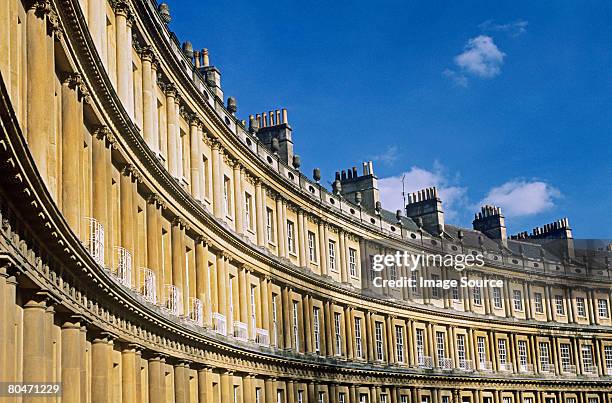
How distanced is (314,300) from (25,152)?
103ft

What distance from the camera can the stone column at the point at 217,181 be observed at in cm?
3409

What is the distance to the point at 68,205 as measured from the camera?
60.1 ft

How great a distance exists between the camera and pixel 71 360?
18047 mm

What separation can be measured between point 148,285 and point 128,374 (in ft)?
9.58

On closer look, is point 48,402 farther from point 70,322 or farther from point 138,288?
point 138,288

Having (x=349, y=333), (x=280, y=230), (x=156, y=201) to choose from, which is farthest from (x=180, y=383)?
(x=349, y=333)

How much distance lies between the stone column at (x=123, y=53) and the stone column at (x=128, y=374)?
20.1 feet

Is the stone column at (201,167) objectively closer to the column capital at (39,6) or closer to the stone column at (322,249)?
the stone column at (322,249)

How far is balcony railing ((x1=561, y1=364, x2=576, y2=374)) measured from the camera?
207 feet

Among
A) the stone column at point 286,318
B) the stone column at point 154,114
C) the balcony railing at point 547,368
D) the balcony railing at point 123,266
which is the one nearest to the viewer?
the balcony railing at point 123,266

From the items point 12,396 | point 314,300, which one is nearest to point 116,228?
point 12,396

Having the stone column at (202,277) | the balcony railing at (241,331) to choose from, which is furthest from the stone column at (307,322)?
the stone column at (202,277)

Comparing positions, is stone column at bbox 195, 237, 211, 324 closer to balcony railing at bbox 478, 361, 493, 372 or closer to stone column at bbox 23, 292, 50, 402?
stone column at bbox 23, 292, 50, 402

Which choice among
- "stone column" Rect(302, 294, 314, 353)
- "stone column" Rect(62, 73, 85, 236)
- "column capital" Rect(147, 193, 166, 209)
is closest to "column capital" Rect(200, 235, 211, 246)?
"column capital" Rect(147, 193, 166, 209)
